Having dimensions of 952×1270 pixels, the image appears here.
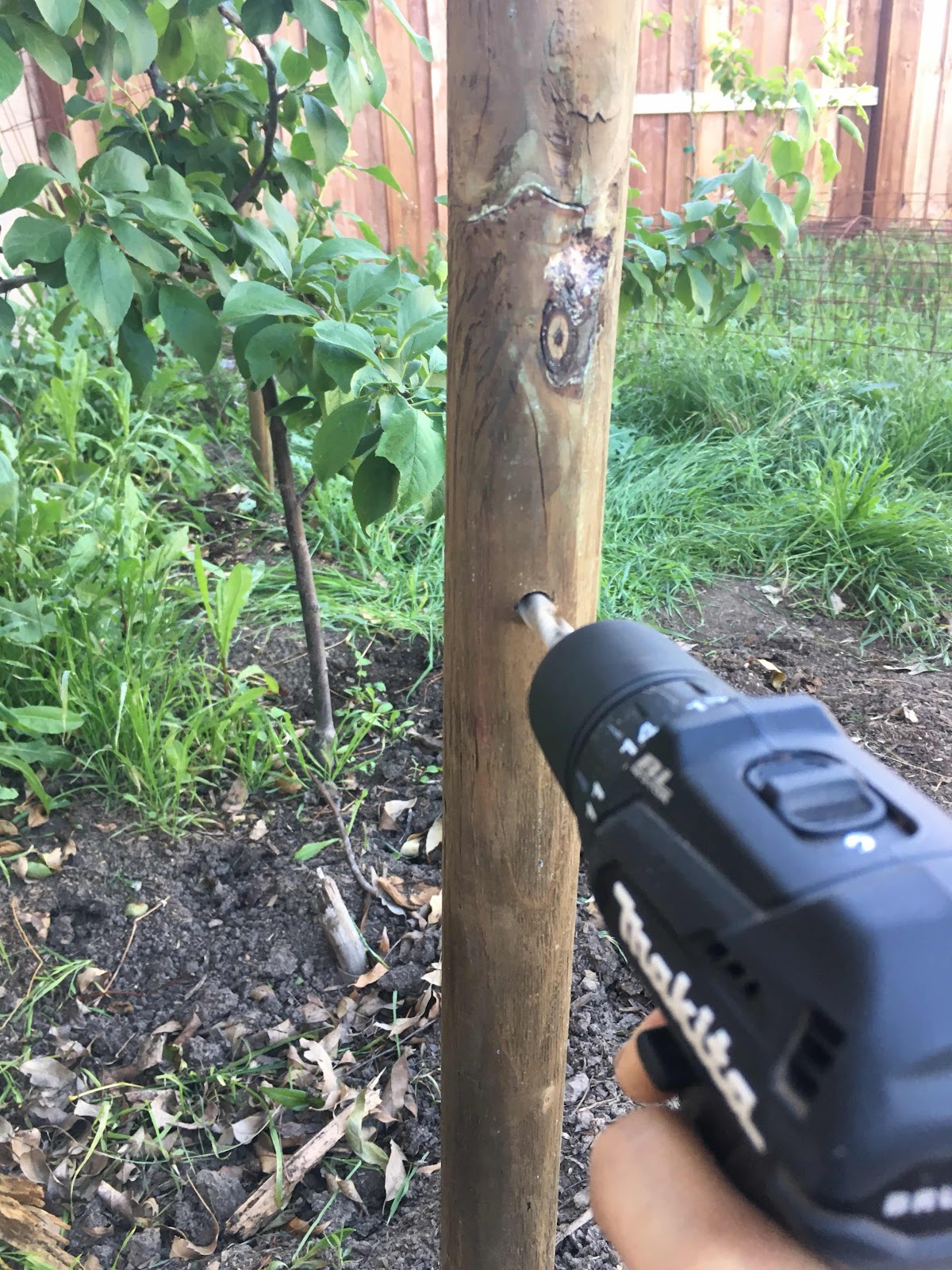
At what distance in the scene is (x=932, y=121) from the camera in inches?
255

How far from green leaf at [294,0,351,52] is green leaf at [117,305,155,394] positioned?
489mm

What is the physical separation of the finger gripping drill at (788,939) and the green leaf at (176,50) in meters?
1.55

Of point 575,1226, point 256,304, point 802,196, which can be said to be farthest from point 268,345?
point 575,1226

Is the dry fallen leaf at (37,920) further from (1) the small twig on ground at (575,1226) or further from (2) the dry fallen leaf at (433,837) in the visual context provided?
(1) the small twig on ground at (575,1226)

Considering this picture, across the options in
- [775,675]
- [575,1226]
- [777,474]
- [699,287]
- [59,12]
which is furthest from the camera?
[777,474]

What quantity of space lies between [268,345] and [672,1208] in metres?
1.14

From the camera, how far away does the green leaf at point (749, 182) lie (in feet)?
5.37

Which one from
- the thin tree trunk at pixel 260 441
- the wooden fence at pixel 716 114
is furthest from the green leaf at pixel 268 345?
the wooden fence at pixel 716 114

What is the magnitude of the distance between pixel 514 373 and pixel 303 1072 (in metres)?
1.40

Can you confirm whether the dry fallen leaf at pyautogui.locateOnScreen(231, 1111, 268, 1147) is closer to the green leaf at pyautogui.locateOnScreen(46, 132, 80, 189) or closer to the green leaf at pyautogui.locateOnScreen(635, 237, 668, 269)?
the green leaf at pyautogui.locateOnScreen(46, 132, 80, 189)

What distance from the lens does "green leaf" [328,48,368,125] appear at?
132cm

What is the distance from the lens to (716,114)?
626 cm

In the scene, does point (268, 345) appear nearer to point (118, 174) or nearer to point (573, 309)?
point (118, 174)

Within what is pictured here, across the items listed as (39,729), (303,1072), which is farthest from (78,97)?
(303,1072)
